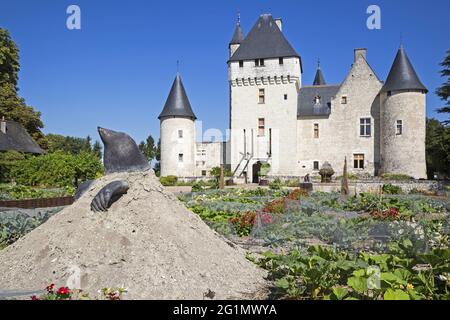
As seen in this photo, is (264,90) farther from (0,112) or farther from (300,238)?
(300,238)

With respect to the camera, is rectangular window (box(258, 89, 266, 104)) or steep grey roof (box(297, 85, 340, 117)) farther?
rectangular window (box(258, 89, 266, 104))

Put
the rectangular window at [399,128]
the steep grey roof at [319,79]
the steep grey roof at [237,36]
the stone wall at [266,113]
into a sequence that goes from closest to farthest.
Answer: the rectangular window at [399,128] < the stone wall at [266,113] < the steep grey roof at [237,36] < the steep grey roof at [319,79]

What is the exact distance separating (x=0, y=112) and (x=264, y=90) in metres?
24.5

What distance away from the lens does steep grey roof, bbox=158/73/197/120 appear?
122 ft

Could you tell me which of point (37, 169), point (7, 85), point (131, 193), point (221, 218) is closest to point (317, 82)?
point (7, 85)

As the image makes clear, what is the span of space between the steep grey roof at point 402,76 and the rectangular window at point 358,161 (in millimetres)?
6126

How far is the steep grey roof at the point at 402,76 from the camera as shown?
31775 mm

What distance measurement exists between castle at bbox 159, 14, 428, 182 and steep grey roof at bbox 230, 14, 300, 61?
0.30 ft

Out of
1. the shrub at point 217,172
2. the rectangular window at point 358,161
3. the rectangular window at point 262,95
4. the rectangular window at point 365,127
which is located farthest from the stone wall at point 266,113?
the rectangular window at point 365,127

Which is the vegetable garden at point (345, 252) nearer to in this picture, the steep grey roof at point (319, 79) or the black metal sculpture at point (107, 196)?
the black metal sculpture at point (107, 196)

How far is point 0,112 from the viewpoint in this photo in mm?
36188

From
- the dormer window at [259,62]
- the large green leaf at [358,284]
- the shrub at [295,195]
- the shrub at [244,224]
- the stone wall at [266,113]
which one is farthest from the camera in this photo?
the dormer window at [259,62]

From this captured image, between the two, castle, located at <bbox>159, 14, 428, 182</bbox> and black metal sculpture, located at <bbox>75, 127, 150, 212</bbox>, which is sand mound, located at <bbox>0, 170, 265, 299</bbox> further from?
castle, located at <bbox>159, 14, 428, 182</bbox>

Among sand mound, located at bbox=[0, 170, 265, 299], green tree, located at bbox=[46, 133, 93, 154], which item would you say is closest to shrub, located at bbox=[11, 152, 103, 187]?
sand mound, located at bbox=[0, 170, 265, 299]
